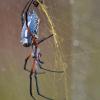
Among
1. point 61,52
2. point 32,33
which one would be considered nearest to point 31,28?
point 32,33

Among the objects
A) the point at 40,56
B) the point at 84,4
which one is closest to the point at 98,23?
the point at 84,4

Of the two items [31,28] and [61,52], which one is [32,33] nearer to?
[31,28]

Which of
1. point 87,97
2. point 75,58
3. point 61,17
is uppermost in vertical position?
point 61,17

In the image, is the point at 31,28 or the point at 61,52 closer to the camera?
the point at 31,28

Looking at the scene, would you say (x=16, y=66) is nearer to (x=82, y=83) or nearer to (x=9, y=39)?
(x=9, y=39)

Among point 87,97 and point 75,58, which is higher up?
point 75,58

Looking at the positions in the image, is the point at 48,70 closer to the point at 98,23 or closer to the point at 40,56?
the point at 40,56

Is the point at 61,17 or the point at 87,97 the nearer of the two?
the point at 61,17
